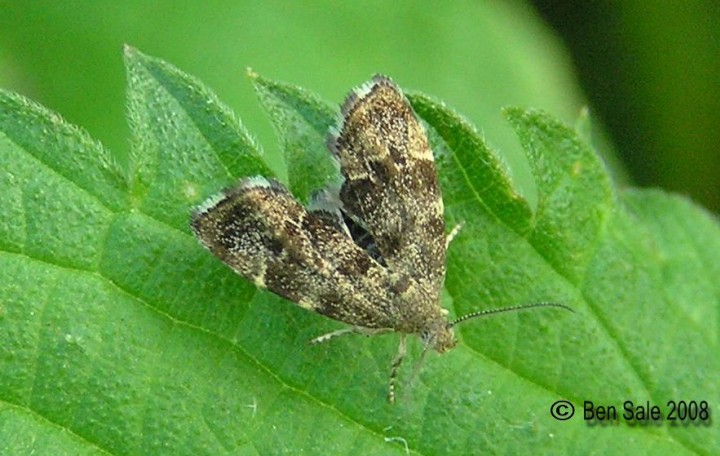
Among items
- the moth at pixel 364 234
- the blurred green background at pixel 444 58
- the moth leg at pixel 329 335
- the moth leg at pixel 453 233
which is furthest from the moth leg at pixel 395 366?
the blurred green background at pixel 444 58

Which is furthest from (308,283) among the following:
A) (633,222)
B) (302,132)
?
(633,222)

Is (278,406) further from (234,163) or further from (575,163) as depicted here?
(575,163)

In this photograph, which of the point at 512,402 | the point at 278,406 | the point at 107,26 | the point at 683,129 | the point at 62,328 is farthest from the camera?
the point at 683,129

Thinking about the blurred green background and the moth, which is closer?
the moth

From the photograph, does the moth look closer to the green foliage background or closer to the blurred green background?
the green foliage background

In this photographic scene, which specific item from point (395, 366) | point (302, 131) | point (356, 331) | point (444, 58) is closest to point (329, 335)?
point (356, 331)

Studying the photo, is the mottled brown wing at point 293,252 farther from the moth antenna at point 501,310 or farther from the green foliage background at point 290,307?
the moth antenna at point 501,310

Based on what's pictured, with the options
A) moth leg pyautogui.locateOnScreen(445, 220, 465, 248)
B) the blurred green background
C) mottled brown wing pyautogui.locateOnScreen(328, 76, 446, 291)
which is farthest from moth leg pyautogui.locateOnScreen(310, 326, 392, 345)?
the blurred green background

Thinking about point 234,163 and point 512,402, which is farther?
point 512,402
